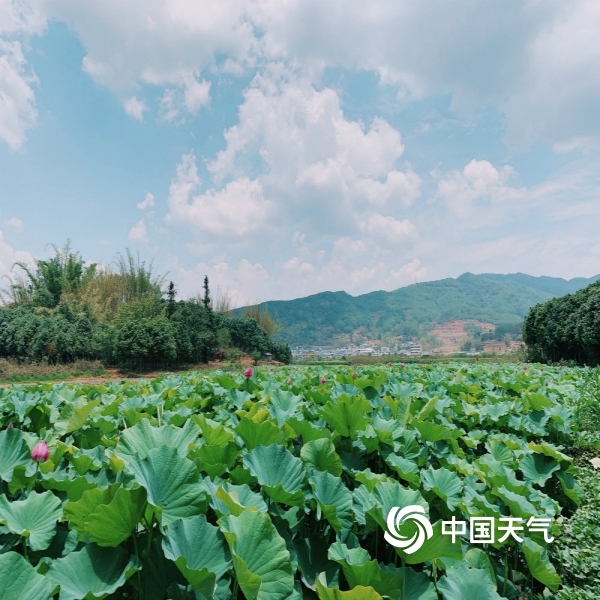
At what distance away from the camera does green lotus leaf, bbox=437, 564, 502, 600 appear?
955 millimetres

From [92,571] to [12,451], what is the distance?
1.98 feet

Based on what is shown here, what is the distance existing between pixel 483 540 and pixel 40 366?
25021mm

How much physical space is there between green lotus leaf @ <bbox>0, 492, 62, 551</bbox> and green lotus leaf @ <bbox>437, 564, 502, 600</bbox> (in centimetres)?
84

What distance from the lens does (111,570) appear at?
2.86 ft

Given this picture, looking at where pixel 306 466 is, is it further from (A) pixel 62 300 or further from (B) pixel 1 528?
(A) pixel 62 300

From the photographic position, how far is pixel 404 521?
3.48ft

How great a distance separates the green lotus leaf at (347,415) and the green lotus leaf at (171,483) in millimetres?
828

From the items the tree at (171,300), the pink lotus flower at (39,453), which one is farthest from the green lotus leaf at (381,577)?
the tree at (171,300)

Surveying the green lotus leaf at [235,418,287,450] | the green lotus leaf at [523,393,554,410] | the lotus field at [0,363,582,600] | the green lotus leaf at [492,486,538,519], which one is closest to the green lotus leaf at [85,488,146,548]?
the lotus field at [0,363,582,600]

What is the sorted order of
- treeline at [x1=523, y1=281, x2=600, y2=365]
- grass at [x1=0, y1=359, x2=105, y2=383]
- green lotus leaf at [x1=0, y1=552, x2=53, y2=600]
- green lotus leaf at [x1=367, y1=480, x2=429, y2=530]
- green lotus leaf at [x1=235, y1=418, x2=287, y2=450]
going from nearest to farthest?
green lotus leaf at [x1=0, y1=552, x2=53, y2=600] → green lotus leaf at [x1=367, y1=480, x2=429, y2=530] → green lotus leaf at [x1=235, y1=418, x2=287, y2=450] → treeline at [x1=523, y1=281, x2=600, y2=365] → grass at [x1=0, y1=359, x2=105, y2=383]

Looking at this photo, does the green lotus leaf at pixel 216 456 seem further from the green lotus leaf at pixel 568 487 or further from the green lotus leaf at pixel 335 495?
the green lotus leaf at pixel 568 487

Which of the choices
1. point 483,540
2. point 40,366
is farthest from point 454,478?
point 40,366

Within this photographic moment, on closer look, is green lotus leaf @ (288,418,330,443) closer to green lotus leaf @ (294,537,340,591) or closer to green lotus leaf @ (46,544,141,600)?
green lotus leaf @ (294,537,340,591)

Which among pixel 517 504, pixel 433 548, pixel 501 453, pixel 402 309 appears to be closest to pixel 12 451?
pixel 433 548
